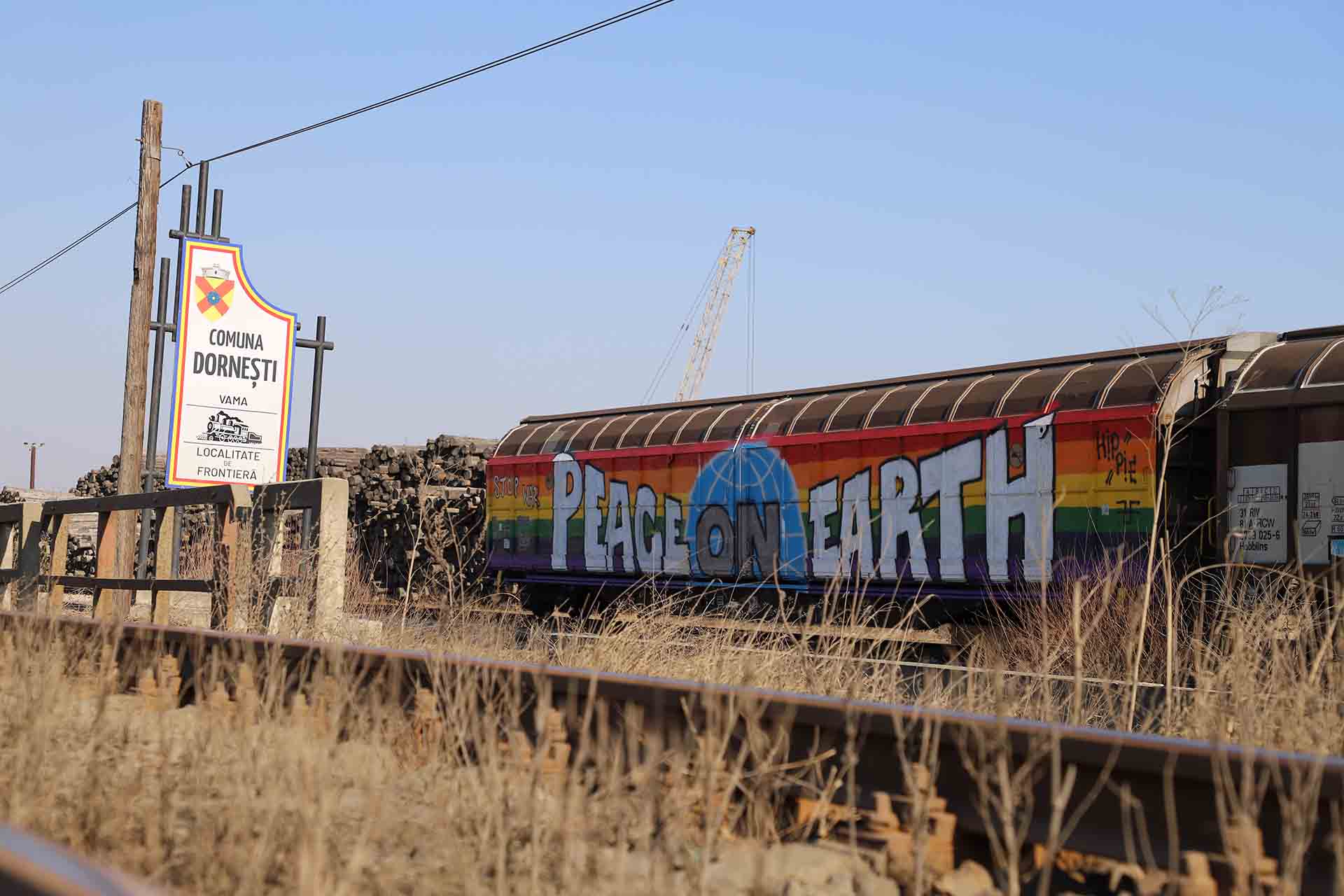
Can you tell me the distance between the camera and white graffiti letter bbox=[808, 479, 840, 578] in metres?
16.5

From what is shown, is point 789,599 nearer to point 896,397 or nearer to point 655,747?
point 896,397

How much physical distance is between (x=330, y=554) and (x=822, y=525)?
7.99 meters

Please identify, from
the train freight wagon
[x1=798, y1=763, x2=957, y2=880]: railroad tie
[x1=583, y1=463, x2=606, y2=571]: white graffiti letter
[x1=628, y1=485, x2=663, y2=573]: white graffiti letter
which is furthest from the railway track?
[x1=583, y1=463, x2=606, y2=571]: white graffiti letter

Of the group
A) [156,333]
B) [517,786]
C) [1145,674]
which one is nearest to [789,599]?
[1145,674]

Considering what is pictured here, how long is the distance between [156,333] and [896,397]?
406 inches

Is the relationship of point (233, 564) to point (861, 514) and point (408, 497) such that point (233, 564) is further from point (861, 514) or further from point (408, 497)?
point (408, 497)

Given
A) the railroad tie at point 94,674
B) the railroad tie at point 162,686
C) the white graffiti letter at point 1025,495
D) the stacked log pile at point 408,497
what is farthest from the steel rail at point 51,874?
the stacked log pile at point 408,497

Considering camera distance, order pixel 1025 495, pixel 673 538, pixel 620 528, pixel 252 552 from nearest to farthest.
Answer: pixel 252 552 → pixel 1025 495 → pixel 673 538 → pixel 620 528

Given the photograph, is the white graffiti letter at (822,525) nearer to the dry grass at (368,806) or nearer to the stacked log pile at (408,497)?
the stacked log pile at (408,497)

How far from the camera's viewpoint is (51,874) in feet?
8.09

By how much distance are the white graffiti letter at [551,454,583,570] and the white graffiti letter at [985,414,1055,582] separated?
7.30m

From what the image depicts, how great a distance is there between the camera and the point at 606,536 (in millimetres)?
19844

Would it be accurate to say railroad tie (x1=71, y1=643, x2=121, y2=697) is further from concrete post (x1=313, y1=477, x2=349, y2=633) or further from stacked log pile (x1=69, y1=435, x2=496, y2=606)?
stacked log pile (x1=69, y1=435, x2=496, y2=606)

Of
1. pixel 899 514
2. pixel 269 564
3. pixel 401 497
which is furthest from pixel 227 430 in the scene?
pixel 401 497
